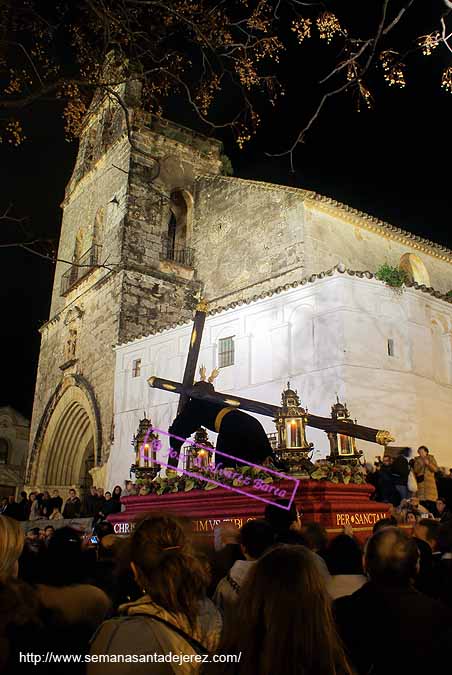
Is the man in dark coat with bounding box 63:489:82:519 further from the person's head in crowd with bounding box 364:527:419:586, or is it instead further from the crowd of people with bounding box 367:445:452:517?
the person's head in crowd with bounding box 364:527:419:586

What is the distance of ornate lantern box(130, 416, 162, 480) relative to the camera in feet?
30.8

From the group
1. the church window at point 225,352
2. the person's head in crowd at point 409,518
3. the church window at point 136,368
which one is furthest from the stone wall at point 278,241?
the person's head in crowd at point 409,518

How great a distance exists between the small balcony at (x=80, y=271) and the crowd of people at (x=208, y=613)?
21.1 metres

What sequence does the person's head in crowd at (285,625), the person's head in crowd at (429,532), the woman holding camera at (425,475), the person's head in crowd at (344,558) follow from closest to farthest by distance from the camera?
1. the person's head in crowd at (285,625)
2. the person's head in crowd at (344,558)
3. the person's head in crowd at (429,532)
4. the woman holding camera at (425,475)

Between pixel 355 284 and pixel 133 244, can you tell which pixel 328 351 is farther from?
pixel 133 244

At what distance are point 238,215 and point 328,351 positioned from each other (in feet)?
31.7

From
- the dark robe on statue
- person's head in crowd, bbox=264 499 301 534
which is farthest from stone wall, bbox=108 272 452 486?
person's head in crowd, bbox=264 499 301 534

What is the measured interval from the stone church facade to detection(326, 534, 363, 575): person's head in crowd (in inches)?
506

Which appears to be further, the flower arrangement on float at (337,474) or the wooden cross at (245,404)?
the wooden cross at (245,404)

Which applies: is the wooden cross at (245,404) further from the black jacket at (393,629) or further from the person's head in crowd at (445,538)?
the black jacket at (393,629)

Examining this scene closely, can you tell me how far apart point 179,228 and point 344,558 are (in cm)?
2280

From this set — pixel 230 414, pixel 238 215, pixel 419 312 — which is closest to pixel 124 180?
pixel 238 215

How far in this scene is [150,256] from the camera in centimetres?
2281

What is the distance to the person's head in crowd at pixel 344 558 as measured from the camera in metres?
3.67
